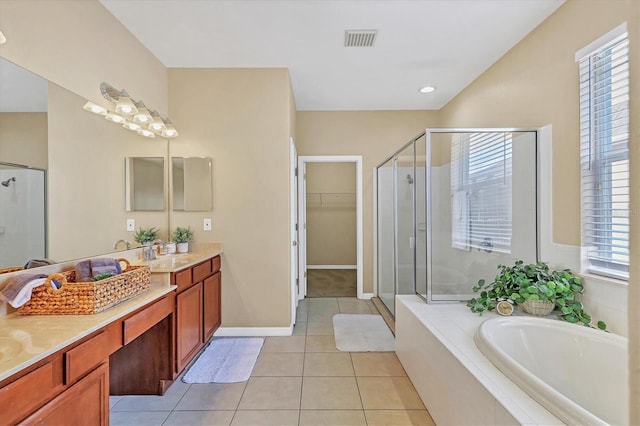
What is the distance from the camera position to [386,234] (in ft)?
12.6

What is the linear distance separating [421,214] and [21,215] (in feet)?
8.45

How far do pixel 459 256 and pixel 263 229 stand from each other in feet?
5.77

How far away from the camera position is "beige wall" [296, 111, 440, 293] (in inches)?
162

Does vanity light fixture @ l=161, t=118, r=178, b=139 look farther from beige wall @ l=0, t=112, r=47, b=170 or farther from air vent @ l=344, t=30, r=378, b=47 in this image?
air vent @ l=344, t=30, r=378, b=47

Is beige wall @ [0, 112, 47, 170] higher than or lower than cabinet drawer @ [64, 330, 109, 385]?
higher

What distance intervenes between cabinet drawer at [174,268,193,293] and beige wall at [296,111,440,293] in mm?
2349

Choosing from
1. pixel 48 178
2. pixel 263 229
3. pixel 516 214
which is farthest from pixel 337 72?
pixel 48 178

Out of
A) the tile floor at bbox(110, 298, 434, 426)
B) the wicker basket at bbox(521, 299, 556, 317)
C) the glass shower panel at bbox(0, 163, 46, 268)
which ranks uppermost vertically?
the glass shower panel at bbox(0, 163, 46, 268)

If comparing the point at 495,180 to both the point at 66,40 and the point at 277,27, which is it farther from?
the point at 66,40

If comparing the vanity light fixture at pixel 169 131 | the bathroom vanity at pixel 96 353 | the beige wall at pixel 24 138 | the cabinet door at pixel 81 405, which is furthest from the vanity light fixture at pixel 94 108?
the cabinet door at pixel 81 405

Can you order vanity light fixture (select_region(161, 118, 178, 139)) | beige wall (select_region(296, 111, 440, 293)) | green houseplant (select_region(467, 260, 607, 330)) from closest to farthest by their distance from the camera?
green houseplant (select_region(467, 260, 607, 330))
vanity light fixture (select_region(161, 118, 178, 139))
beige wall (select_region(296, 111, 440, 293))

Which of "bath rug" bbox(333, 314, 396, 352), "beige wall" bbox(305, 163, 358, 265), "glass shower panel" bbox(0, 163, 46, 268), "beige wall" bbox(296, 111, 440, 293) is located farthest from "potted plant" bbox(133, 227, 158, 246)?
"beige wall" bbox(305, 163, 358, 265)

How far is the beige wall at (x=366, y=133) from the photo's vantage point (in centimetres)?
412

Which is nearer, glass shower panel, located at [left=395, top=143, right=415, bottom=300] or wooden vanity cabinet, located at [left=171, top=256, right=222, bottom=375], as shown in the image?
wooden vanity cabinet, located at [left=171, top=256, right=222, bottom=375]
